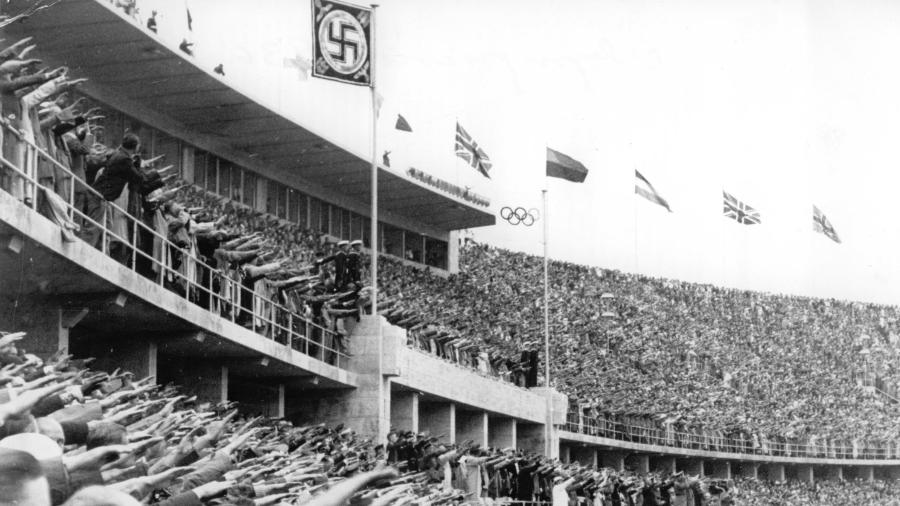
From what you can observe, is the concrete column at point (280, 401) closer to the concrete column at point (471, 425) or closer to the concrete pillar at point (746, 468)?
the concrete column at point (471, 425)

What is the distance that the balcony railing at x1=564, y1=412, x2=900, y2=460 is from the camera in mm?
51141

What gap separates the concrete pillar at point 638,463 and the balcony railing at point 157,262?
3303 centimetres

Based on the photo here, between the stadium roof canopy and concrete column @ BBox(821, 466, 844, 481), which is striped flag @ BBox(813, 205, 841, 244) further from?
concrete column @ BBox(821, 466, 844, 481)

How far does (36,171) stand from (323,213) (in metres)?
30.2

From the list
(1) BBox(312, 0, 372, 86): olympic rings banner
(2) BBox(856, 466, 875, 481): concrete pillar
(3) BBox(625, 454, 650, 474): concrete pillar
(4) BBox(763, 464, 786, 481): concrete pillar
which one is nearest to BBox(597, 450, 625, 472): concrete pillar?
(3) BBox(625, 454, 650, 474): concrete pillar

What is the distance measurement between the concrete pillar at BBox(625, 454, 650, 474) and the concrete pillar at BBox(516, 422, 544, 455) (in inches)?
630

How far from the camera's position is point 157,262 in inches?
731

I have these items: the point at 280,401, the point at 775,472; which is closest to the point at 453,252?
the point at 775,472

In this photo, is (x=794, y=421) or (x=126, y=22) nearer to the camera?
(x=126, y=22)

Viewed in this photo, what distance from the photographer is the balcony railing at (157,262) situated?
14969mm

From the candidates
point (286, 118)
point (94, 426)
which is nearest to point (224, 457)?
point (94, 426)

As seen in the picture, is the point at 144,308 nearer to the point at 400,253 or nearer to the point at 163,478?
the point at 163,478

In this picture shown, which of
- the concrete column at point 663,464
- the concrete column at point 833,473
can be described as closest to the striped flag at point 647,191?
the concrete column at point 663,464

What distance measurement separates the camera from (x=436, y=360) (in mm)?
33438
